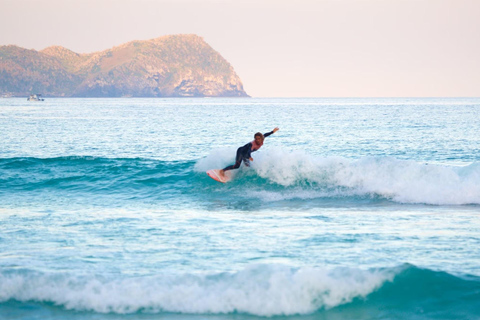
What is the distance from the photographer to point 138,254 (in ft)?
28.6

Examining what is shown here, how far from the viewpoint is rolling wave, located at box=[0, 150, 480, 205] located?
14867 millimetres

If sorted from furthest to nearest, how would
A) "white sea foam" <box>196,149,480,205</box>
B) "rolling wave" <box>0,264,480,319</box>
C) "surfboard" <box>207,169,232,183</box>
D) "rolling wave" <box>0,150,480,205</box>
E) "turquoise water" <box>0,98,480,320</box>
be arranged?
"surfboard" <box>207,169,232,183</box>
"rolling wave" <box>0,150,480,205</box>
"white sea foam" <box>196,149,480,205</box>
"turquoise water" <box>0,98,480,320</box>
"rolling wave" <box>0,264,480,319</box>

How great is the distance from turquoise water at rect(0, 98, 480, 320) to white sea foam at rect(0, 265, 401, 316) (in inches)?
0.7

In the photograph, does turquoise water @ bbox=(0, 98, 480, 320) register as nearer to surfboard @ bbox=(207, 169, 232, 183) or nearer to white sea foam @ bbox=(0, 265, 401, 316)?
white sea foam @ bbox=(0, 265, 401, 316)

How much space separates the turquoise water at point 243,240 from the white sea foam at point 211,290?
0.06 feet

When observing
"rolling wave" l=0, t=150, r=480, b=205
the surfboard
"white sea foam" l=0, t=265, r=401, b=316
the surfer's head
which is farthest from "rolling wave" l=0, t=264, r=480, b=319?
the surfboard

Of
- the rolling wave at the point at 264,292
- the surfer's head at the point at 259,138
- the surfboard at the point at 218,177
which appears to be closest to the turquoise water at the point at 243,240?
the rolling wave at the point at 264,292

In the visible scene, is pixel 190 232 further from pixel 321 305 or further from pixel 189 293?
pixel 321 305

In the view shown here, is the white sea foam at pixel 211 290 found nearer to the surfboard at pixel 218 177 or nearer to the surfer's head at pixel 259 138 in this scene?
the surfer's head at pixel 259 138

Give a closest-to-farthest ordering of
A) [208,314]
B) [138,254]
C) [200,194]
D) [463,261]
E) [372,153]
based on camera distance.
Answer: [208,314], [463,261], [138,254], [200,194], [372,153]

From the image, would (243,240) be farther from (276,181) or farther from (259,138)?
(276,181)

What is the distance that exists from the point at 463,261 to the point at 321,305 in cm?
283

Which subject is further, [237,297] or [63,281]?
[63,281]

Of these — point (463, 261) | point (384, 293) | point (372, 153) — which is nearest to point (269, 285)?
point (384, 293)
